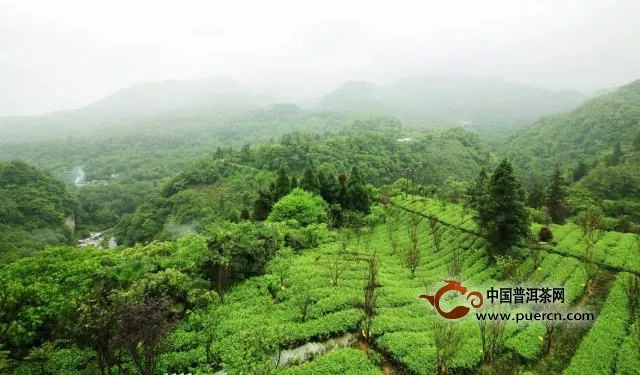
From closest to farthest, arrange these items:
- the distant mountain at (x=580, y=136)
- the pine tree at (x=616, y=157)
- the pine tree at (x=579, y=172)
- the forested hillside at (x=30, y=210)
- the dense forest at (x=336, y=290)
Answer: the dense forest at (x=336, y=290)
the forested hillside at (x=30, y=210)
the pine tree at (x=616, y=157)
the pine tree at (x=579, y=172)
the distant mountain at (x=580, y=136)

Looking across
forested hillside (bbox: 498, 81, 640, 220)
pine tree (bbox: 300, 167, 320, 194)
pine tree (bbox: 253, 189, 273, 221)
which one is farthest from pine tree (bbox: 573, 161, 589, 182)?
pine tree (bbox: 253, 189, 273, 221)

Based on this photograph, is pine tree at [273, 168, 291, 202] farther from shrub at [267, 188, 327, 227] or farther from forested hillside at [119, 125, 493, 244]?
forested hillside at [119, 125, 493, 244]

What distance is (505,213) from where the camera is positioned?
21141mm

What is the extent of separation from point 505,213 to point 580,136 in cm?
10878

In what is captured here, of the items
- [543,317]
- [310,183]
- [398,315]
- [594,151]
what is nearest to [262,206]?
[310,183]

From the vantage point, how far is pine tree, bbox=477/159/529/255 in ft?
68.7

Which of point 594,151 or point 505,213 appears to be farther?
point 594,151

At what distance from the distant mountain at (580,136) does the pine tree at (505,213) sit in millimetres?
78805

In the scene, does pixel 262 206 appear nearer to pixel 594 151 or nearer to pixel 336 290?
pixel 336 290

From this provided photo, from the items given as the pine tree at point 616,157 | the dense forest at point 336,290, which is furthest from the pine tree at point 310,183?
the pine tree at point 616,157

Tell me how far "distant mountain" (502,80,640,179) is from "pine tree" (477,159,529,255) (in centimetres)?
7881

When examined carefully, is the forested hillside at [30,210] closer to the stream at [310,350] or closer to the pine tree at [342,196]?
the pine tree at [342,196]

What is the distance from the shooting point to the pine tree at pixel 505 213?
20927mm

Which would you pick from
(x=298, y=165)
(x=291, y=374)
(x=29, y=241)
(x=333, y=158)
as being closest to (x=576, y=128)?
(x=333, y=158)
